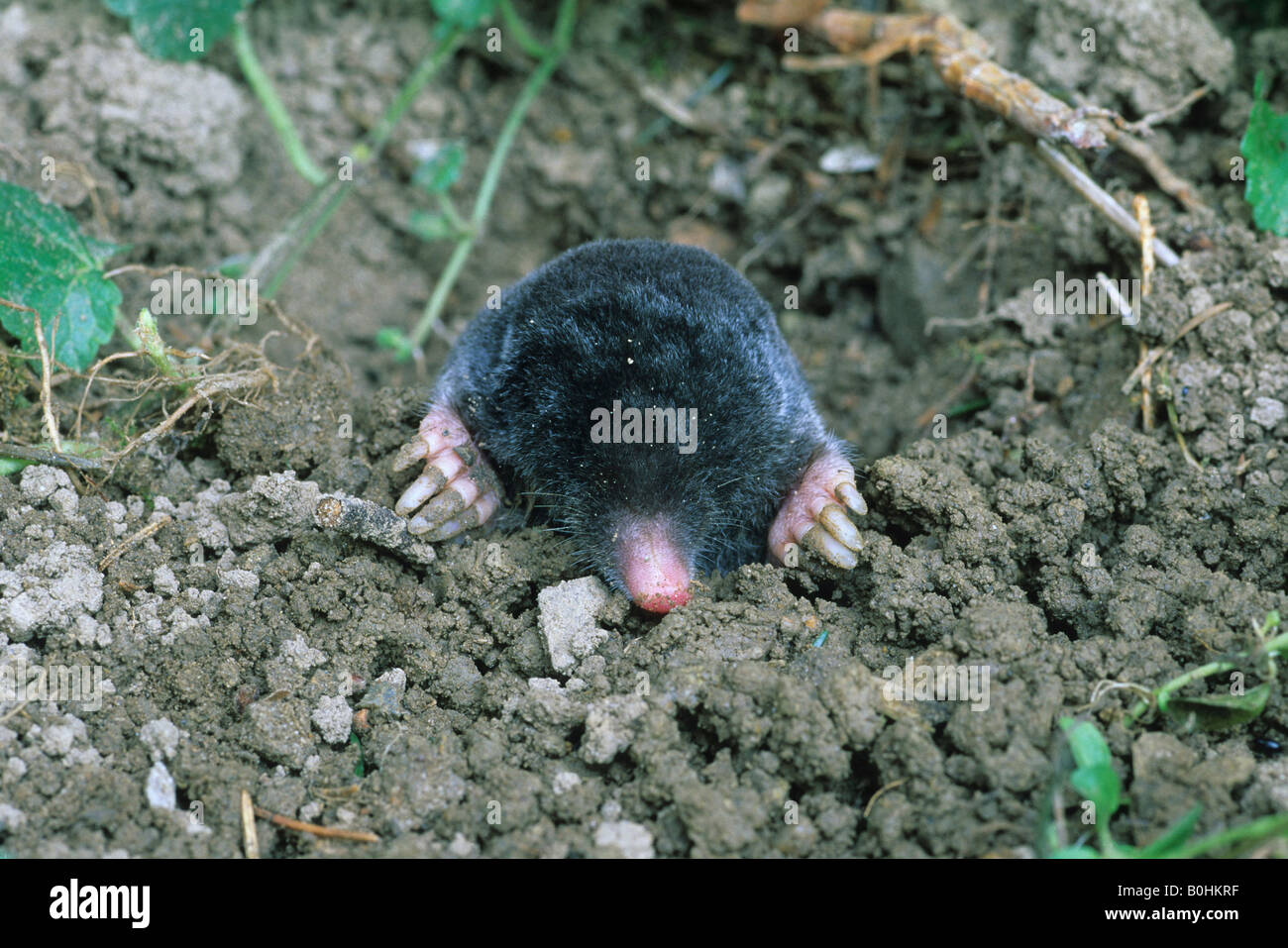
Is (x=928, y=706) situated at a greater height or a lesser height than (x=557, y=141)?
lesser

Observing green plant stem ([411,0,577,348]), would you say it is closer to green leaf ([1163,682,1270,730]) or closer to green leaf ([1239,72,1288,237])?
green leaf ([1239,72,1288,237])

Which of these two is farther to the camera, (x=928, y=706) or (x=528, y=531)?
(x=528, y=531)

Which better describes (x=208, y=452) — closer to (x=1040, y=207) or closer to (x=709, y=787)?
(x=709, y=787)

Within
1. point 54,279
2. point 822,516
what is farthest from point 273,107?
point 822,516

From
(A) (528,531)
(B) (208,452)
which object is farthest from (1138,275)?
(B) (208,452)

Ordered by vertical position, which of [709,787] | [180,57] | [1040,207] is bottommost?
[709,787]
